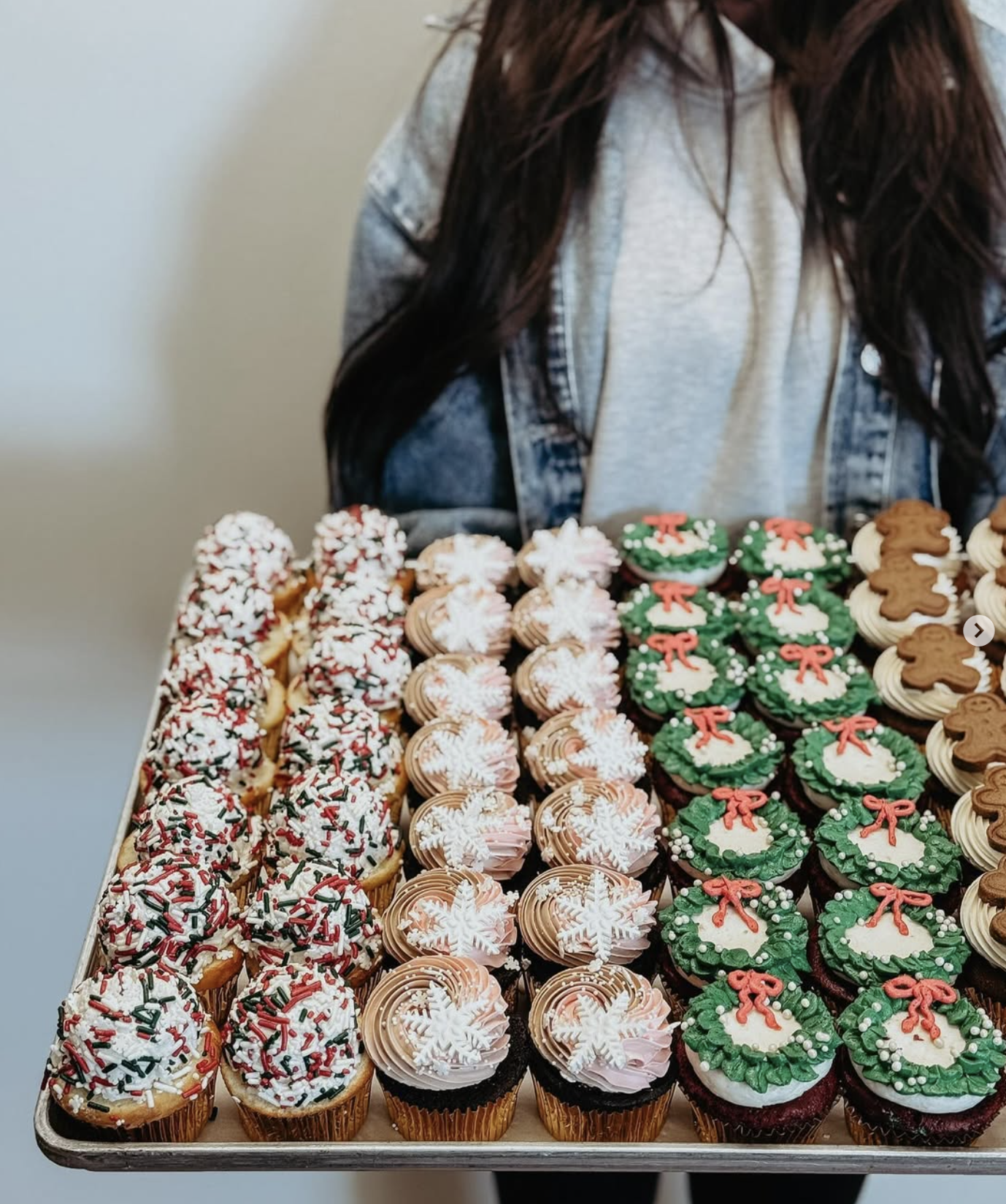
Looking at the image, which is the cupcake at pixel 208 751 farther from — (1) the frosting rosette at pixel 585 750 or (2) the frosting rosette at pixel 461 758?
(1) the frosting rosette at pixel 585 750

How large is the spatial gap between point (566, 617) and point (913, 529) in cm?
63

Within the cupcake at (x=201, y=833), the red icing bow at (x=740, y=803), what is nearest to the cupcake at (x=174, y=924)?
the cupcake at (x=201, y=833)

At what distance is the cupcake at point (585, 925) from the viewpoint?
1633 millimetres

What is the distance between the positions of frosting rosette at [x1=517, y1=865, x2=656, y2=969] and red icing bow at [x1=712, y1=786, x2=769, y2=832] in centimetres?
17

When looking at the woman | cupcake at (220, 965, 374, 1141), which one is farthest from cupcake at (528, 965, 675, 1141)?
the woman

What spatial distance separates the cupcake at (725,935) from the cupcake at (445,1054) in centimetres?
21

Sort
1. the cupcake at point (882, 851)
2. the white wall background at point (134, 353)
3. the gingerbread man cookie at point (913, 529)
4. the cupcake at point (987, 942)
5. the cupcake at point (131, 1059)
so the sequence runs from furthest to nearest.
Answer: the white wall background at point (134, 353) → the gingerbread man cookie at point (913, 529) → the cupcake at point (882, 851) → the cupcake at point (987, 942) → the cupcake at point (131, 1059)

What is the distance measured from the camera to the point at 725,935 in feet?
5.35

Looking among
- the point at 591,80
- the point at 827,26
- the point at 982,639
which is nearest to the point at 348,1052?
the point at 982,639

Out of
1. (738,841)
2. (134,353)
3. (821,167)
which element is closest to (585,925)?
(738,841)

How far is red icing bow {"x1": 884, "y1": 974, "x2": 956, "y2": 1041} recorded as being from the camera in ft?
4.94

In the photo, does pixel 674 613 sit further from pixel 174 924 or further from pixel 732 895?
pixel 174 924

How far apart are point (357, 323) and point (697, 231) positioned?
624 mm

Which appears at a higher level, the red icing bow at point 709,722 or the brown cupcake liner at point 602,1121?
the red icing bow at point 709,722
